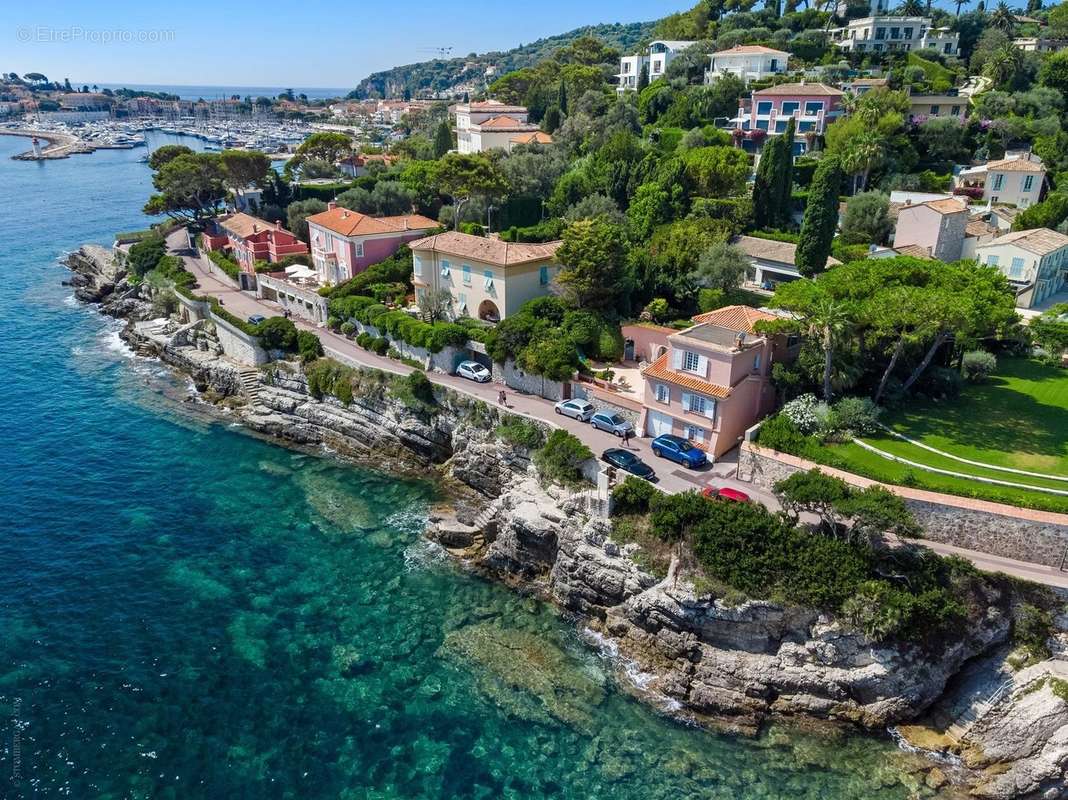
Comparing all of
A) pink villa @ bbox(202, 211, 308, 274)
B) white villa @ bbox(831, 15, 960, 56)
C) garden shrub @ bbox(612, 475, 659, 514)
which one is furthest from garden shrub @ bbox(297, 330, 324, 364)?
white villa @ bbox(831, 15, 960, 56)

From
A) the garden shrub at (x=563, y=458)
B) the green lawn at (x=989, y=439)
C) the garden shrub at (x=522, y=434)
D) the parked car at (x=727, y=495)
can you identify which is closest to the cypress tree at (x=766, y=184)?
the green lawn at (x=989, y=439)

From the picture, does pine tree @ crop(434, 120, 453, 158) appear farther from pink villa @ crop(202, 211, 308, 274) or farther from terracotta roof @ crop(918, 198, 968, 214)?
terracotta roof @ crop(918, 198, 968, 214)

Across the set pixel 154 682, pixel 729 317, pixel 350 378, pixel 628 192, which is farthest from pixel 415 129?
pixel 154 682

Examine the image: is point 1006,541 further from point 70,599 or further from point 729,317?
Result: point 70,599

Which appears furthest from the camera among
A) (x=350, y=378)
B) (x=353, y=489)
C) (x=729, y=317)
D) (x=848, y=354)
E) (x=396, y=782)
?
(x=350, y=378)

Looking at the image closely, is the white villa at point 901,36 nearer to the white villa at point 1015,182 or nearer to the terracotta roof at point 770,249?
the white villa at point 1015,182

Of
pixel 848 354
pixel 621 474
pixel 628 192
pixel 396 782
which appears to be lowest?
pixel 396 782

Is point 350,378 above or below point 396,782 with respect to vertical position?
→ above
